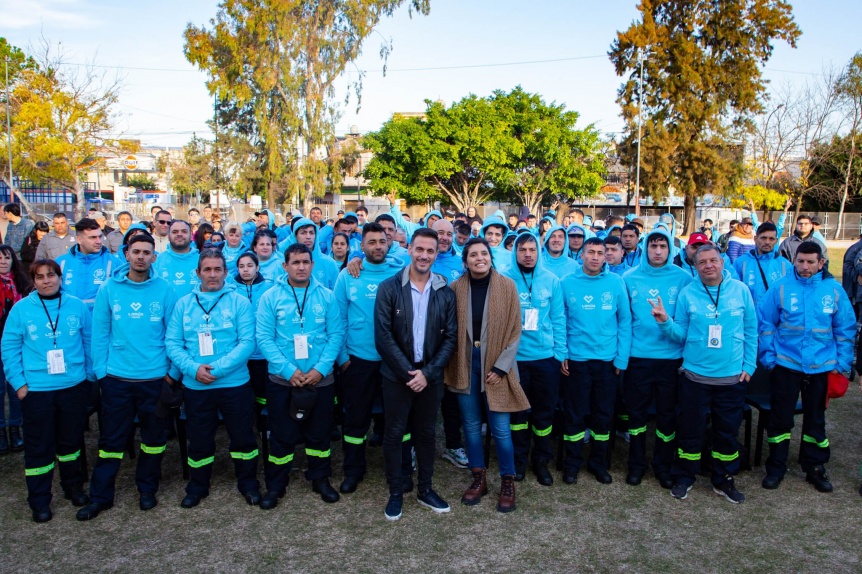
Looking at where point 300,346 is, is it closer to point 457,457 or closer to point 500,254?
point 457,457

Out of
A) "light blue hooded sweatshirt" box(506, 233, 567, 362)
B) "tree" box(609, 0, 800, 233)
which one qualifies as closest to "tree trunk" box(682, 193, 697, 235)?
"tree" box(609, 0, 800, 233)

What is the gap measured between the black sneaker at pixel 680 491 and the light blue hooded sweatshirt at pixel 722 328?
882 mm

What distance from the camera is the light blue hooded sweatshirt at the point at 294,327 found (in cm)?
445

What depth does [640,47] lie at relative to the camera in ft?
116

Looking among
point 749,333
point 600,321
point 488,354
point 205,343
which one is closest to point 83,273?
point 205,343

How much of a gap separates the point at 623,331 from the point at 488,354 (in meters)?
1.18

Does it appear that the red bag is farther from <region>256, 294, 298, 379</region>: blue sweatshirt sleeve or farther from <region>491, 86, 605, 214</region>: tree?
<region>491, 86, 605, 214</region>: tree

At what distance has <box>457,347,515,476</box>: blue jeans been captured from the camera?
450 centimetres

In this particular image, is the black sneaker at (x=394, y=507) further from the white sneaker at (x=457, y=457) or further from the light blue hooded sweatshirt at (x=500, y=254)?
the light blue hooded sweatshirt at (x=500, y=254)

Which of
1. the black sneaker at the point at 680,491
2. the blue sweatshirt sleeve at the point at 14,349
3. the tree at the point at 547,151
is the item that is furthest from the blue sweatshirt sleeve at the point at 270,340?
the tree at the point at 547,151

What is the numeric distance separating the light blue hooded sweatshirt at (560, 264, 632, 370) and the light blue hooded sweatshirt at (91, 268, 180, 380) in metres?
3.12

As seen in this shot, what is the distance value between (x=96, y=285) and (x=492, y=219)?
157 inches

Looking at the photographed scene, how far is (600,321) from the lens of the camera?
4.83 m

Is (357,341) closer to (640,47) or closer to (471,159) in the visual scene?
(471,159)
